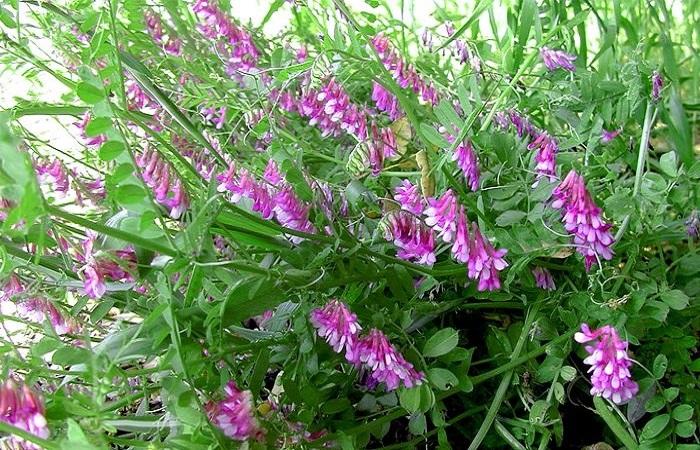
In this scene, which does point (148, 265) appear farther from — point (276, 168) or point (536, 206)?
point (536, 206)

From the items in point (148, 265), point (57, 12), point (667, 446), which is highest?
point (57, 12)

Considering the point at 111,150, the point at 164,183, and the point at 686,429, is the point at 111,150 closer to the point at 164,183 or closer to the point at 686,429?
→ the point at 164,183

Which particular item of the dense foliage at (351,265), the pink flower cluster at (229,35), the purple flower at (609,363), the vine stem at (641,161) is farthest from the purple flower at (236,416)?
the pink flower cluster at (229,35)

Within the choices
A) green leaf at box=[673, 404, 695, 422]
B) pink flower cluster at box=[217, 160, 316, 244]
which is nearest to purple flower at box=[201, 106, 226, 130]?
pink flower cluster at box=[217, 160, 316, 244]

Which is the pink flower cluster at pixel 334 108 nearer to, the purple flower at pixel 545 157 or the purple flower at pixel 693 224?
the purple flower at pixel 545 157

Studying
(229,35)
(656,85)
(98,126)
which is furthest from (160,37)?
(656,85)

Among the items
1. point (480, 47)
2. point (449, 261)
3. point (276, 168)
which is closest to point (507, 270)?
point (449, 261)

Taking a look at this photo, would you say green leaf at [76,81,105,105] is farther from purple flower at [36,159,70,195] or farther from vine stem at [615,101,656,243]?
vine stem at [615,101,656,243]
